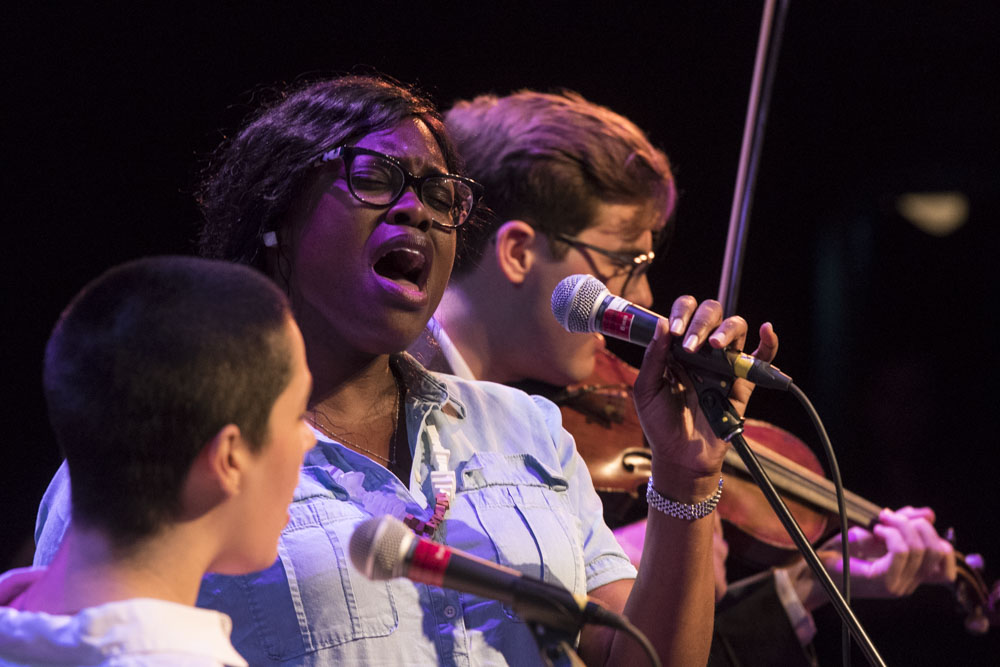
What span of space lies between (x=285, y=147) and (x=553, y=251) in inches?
36.3

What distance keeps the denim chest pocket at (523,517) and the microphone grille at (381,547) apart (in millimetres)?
499

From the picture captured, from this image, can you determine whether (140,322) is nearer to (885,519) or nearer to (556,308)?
(556,308)

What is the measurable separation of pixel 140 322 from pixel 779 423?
3072mm

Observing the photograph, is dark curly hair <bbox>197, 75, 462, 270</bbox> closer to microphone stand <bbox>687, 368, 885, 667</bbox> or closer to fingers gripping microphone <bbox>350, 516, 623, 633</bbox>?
microphone stand <bbox>687, 368, 885, 667</bbox>

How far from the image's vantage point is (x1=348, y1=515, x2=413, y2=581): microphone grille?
954 mm

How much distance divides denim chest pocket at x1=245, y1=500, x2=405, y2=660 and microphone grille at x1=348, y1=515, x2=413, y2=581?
379 millimetres

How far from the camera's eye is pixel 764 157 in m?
3.74

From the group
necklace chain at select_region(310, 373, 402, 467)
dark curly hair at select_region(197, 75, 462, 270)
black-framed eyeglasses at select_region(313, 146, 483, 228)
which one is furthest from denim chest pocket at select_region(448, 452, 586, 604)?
dark curly hair at select_region(197, 75, 462, 270)

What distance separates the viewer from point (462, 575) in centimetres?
95

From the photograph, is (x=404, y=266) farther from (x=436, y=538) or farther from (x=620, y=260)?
(x=620, y=260)

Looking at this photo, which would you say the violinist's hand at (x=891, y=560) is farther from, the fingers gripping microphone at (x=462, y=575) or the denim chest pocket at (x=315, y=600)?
the fingers gripping microphone at (x=462, y=575)

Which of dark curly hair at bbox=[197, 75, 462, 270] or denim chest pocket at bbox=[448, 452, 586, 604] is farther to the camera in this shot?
dark curly hair at bbox=[197, 75, 462, 270]

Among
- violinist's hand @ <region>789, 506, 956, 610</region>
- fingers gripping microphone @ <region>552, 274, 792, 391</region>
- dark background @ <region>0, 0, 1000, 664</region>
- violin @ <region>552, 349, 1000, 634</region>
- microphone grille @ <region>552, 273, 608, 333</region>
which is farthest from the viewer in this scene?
violinist's hand @ <region>789, 506, 956, 610</region>

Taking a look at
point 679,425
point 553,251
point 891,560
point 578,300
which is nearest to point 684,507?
point 679,425
